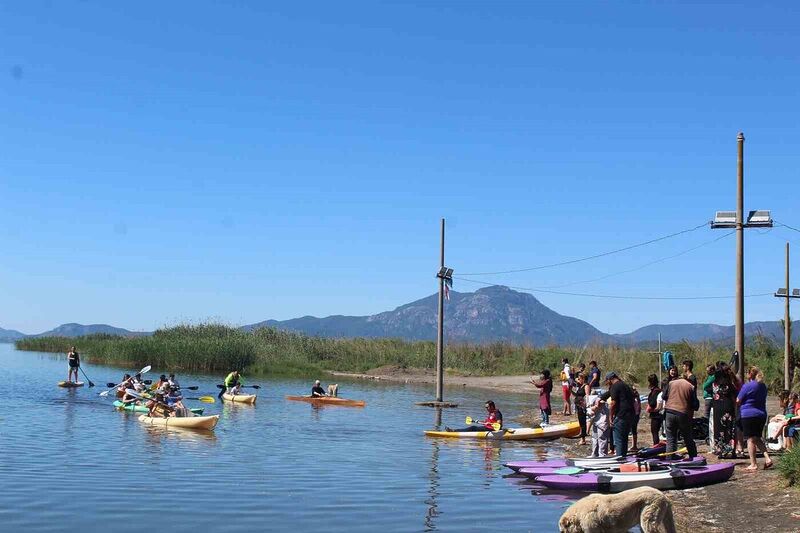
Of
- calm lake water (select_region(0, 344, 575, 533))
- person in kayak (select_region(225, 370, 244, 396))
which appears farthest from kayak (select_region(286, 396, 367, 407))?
calm lake water (select_region(0, 344, 575, 533))

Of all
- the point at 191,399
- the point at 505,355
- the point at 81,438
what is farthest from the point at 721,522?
the point at 505,355

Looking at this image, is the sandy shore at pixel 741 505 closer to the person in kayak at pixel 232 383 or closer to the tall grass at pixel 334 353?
the person in kayak at pixel 232 383

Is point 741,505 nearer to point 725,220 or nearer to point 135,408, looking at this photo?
point 725,220

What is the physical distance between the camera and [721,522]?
39.8ft

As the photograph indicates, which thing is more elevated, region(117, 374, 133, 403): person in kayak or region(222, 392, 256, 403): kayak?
region(117, 374, 133, 403): person in kayak

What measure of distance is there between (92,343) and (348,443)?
4315 cm

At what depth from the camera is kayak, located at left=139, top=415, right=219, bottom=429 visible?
2492 centimetres

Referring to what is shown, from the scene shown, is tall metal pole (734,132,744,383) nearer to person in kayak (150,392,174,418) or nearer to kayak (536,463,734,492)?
kayak (536,463,734,492)

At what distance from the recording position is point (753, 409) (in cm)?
1498

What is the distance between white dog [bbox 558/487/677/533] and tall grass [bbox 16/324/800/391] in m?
33.1

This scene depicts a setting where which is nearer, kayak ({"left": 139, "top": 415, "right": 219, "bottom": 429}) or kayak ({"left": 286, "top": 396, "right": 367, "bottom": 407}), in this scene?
kayak ({"left": 139, "top": 415, "right": 219, "bottom": 429})

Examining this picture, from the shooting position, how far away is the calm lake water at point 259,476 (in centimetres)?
1312

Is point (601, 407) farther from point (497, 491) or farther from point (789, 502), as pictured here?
point (789, 502)

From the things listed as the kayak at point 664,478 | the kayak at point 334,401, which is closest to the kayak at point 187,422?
the kayak at point 334,401
